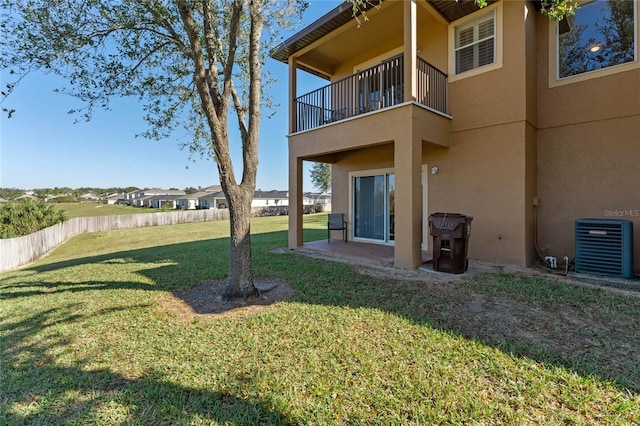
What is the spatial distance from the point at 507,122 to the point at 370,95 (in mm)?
4104

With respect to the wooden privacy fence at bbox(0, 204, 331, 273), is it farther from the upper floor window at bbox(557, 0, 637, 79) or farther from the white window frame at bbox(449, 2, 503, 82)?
the upper floor window at bbox(557, 0, 637, 79)

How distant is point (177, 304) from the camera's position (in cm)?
457

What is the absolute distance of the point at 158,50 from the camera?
606 cm

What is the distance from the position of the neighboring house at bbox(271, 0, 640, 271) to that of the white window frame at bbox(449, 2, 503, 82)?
3 centimetres

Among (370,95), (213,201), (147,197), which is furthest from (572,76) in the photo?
(147,197)

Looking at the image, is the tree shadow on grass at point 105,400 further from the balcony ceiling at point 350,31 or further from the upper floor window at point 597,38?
the upper floor window at point 597,38

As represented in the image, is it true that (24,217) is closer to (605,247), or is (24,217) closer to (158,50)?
(158,50)

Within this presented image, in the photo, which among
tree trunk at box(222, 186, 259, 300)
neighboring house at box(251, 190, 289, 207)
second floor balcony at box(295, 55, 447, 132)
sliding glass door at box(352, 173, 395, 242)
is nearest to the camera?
tree trunk at box(222, 186, 259, 300)

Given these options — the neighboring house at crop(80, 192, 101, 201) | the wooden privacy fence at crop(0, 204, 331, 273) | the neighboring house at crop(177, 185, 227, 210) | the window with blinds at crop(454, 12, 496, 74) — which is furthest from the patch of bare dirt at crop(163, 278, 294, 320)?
the neighboring house at crop(80, 192, 101, 201)

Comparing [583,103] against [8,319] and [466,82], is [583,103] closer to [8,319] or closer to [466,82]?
[466,82]

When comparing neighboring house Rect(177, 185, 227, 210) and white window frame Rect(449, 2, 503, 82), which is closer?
white window frame Rect(449, 2, 503, 82)

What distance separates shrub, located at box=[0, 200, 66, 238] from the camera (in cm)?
1669

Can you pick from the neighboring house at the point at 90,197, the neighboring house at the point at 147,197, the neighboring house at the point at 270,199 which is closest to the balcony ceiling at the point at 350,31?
the neighboring house at the point at 270,199

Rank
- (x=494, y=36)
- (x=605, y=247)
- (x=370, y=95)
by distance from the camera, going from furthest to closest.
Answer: (x=370, y=95) → (x=494, y=36) → (x=605, y=247)
